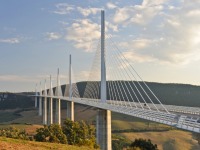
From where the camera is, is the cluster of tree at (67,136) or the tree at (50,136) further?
the cluster of tree at (67,136)

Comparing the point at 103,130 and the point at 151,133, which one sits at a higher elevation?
the point at 103,130

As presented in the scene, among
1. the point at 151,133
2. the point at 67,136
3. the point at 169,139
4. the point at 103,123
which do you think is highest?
the point at 103,123

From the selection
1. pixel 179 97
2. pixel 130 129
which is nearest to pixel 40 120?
pixel 130 129

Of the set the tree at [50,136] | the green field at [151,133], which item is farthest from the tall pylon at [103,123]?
the green field at [151,133]

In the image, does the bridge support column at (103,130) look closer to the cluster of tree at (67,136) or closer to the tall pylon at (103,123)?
the tall pylon at (103,123)

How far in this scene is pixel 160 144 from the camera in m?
102

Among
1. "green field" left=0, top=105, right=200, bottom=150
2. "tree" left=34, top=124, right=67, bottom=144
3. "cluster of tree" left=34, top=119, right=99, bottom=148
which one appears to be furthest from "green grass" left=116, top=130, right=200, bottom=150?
"tree" left=34, top=124, right=67, bottom=144

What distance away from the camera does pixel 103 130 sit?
4841cm

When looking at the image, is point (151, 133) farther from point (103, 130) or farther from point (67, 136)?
point (67, 136)

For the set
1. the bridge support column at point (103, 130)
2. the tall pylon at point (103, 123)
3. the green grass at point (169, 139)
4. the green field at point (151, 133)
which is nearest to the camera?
the tall pylon at point (103, 123)

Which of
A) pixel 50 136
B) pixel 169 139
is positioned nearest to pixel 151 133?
pixel 169 139

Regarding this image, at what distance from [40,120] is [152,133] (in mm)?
57490

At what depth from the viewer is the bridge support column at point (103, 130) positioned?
1879 inches

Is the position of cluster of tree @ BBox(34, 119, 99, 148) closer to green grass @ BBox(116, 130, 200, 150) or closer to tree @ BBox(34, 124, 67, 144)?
tree @ BBox(34, 124, 67, 144)
